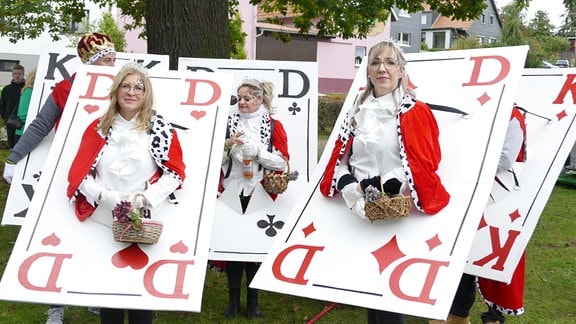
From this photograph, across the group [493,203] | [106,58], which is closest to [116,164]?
[106,58]

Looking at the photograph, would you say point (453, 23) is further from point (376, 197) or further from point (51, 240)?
point (51, 240)

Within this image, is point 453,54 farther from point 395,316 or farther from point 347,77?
point 347,77

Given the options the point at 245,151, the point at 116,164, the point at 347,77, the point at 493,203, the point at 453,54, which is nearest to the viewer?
the point at 116,164

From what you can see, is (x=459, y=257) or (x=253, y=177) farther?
(x=253, y=177)

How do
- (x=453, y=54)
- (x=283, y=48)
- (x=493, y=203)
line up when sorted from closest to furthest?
(x=453, y=54), (x=493, y=203), (x=283, y=48)

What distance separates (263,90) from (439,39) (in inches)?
2291

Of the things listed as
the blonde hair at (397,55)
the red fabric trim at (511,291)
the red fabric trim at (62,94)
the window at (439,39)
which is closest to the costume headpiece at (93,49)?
the red fabric trim at (62,94)

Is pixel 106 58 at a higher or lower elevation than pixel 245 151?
higher

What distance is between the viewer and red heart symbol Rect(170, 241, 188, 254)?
3.21 metres

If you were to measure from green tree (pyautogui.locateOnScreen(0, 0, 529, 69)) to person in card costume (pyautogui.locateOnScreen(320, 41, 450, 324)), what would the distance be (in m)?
2.49

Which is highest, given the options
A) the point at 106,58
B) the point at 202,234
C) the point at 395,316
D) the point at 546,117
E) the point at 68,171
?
the point at 106,58

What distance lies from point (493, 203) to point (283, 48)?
27.1 m

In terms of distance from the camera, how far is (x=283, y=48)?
30469 millimetres

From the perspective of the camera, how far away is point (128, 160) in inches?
128
